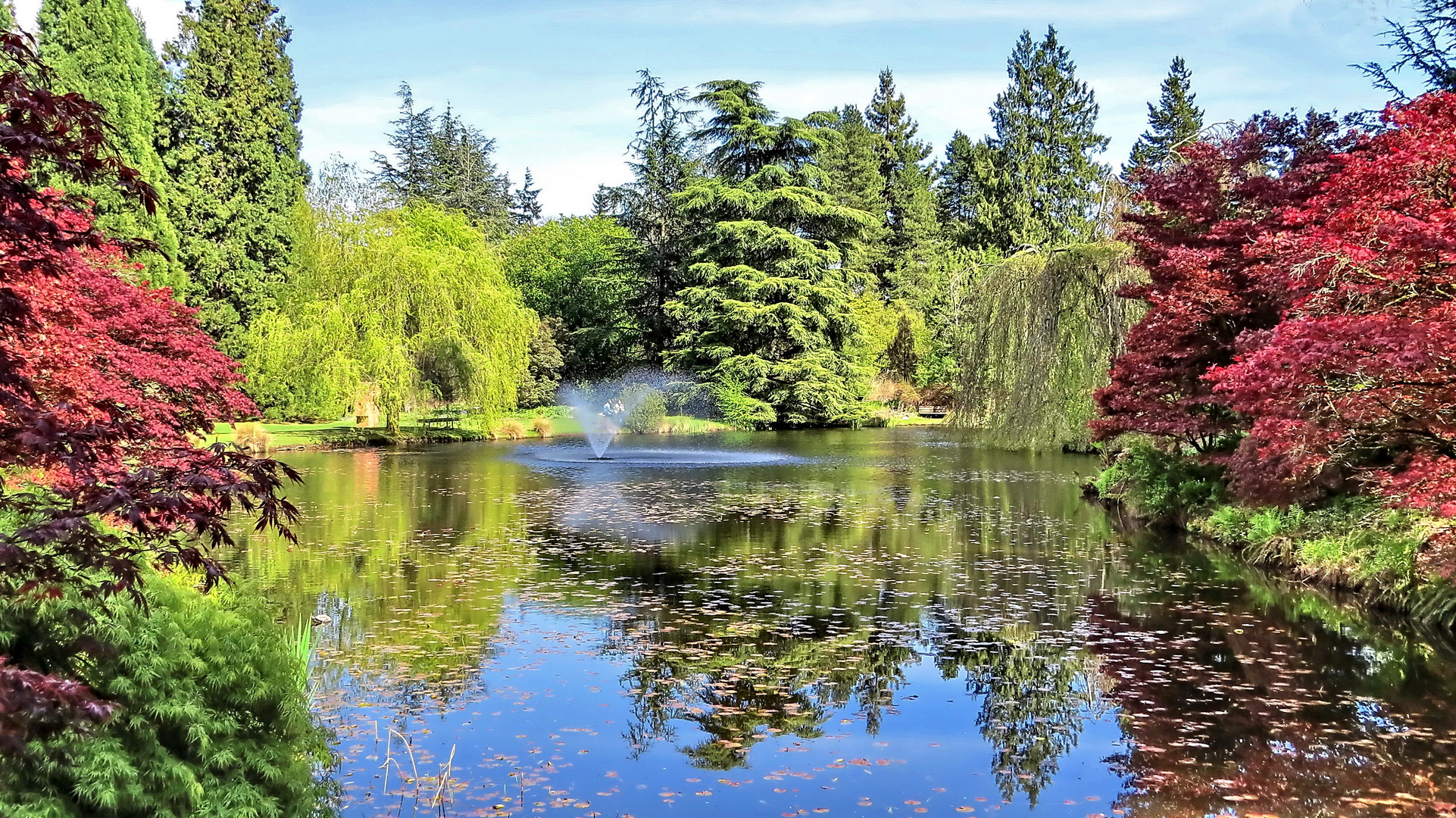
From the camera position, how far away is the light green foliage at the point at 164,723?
333cm

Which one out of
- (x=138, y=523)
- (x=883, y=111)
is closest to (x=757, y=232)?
(x=883, y=111)

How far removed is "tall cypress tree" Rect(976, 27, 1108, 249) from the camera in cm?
4800

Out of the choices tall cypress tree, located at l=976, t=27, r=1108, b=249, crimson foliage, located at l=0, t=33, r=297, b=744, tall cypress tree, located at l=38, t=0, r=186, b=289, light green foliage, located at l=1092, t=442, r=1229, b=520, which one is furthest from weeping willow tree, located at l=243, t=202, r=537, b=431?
tall cypress tree, located at l=976, t=27, r=1108, b=249

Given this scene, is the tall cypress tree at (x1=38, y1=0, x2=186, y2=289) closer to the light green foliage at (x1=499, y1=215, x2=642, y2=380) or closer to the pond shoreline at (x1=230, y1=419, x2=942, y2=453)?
the pond shoreline at (x1=230, y1=419, x2=942, y2=453)

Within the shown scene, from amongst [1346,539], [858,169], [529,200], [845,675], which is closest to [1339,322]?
[1346,539]

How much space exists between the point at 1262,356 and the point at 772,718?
18.7ft

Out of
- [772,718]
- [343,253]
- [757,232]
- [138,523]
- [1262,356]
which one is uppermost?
[757,232]

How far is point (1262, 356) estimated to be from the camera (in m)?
8.97

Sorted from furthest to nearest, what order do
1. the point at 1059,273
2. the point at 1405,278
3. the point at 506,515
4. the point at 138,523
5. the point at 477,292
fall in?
1. the point at 477,292
2. the point at 1059,273
3. the point at 506,515
4. the point at 1405,278
5. the point at 138,523

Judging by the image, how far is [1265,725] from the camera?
19.0 ft

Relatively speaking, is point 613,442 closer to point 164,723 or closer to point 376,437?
point 376,437

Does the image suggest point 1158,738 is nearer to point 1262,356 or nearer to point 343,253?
point 1262,356

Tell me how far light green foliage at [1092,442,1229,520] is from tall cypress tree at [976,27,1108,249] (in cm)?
3399

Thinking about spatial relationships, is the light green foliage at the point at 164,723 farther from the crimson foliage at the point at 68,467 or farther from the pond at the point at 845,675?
the pond at the point at 845,675
